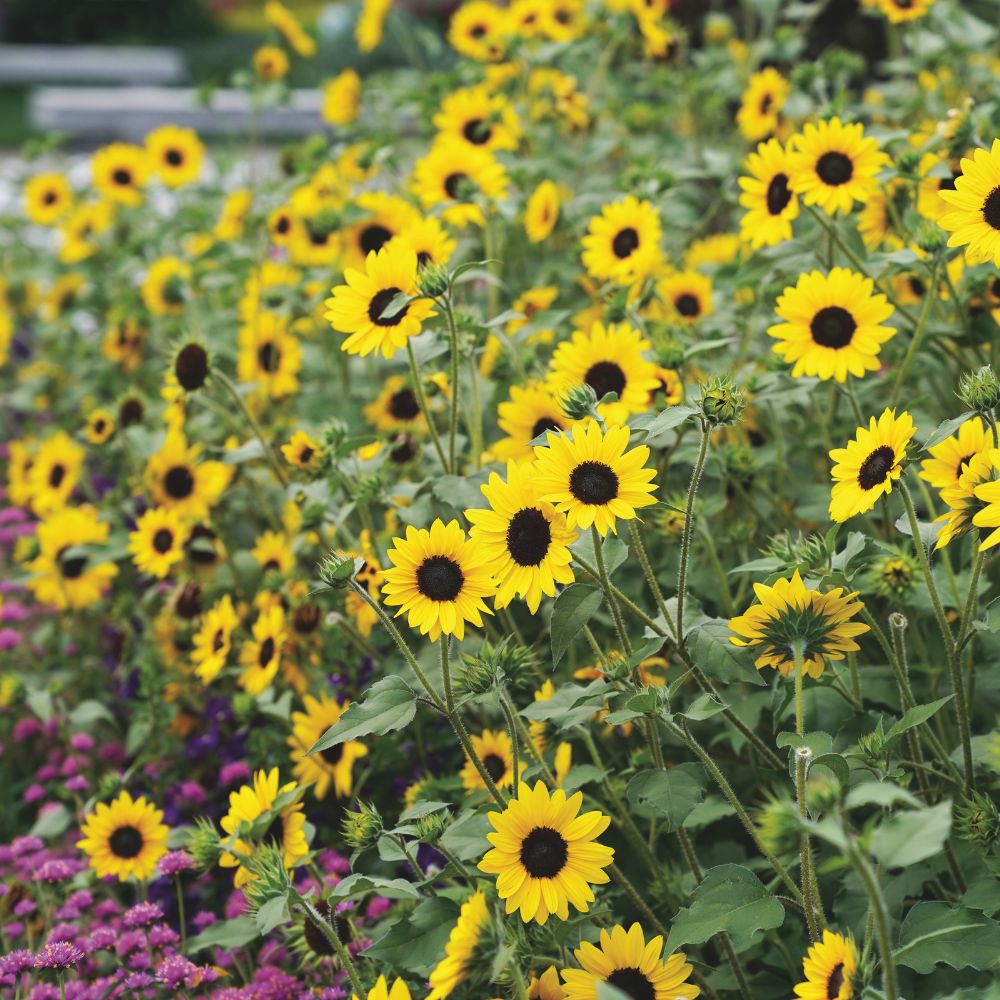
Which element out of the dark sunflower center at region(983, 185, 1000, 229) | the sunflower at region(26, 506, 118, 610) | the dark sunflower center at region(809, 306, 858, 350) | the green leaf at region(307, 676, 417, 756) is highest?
the dark sunflower center at region(983, 185, 1000, 229)

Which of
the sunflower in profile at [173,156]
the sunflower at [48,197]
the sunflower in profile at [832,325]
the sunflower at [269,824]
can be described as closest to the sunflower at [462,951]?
the sunflower at [269,824]

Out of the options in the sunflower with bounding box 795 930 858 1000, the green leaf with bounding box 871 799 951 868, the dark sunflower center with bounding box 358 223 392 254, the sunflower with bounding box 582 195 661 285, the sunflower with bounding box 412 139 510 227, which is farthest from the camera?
the dark sunflower center with bounding box 358 223 392 254

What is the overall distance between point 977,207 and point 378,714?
38.2 inches

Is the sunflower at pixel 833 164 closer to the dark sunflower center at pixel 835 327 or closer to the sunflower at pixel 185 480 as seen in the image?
the dark sunflower center at pixel 835 327

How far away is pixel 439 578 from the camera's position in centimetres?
146

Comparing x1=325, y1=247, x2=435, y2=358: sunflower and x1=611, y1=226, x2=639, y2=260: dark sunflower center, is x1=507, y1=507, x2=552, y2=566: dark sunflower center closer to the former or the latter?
x1=325, y1=247, x2=435, y2=358: sunflower

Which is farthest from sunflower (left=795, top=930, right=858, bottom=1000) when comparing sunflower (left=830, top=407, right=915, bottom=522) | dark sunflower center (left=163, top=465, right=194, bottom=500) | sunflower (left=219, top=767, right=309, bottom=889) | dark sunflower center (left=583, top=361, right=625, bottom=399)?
dark sunflower center (left=163, top=465, right=194, bottom=500)

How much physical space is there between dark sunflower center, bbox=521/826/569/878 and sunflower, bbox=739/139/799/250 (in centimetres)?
103

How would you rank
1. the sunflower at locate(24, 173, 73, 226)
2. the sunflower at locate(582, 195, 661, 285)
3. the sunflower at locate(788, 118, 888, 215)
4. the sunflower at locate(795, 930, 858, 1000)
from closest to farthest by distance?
the sunflower at locate(795, 930, 858, 1000) → the sunflower at locate(788, 118, 888, 215) → the sunflower at locate(582, 195, 661, 285) → the sunflower at locate(24, 173, 73, 226)

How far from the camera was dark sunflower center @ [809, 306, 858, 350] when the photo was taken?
174 cm

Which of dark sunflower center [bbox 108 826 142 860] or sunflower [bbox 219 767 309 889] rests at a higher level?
sunflower [bbox 219 767 309 889]

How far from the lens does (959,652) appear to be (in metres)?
1.51

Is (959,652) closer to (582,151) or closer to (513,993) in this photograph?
(513,993)

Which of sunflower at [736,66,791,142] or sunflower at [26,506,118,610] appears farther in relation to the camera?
sunflower at [736,66,791,142]
